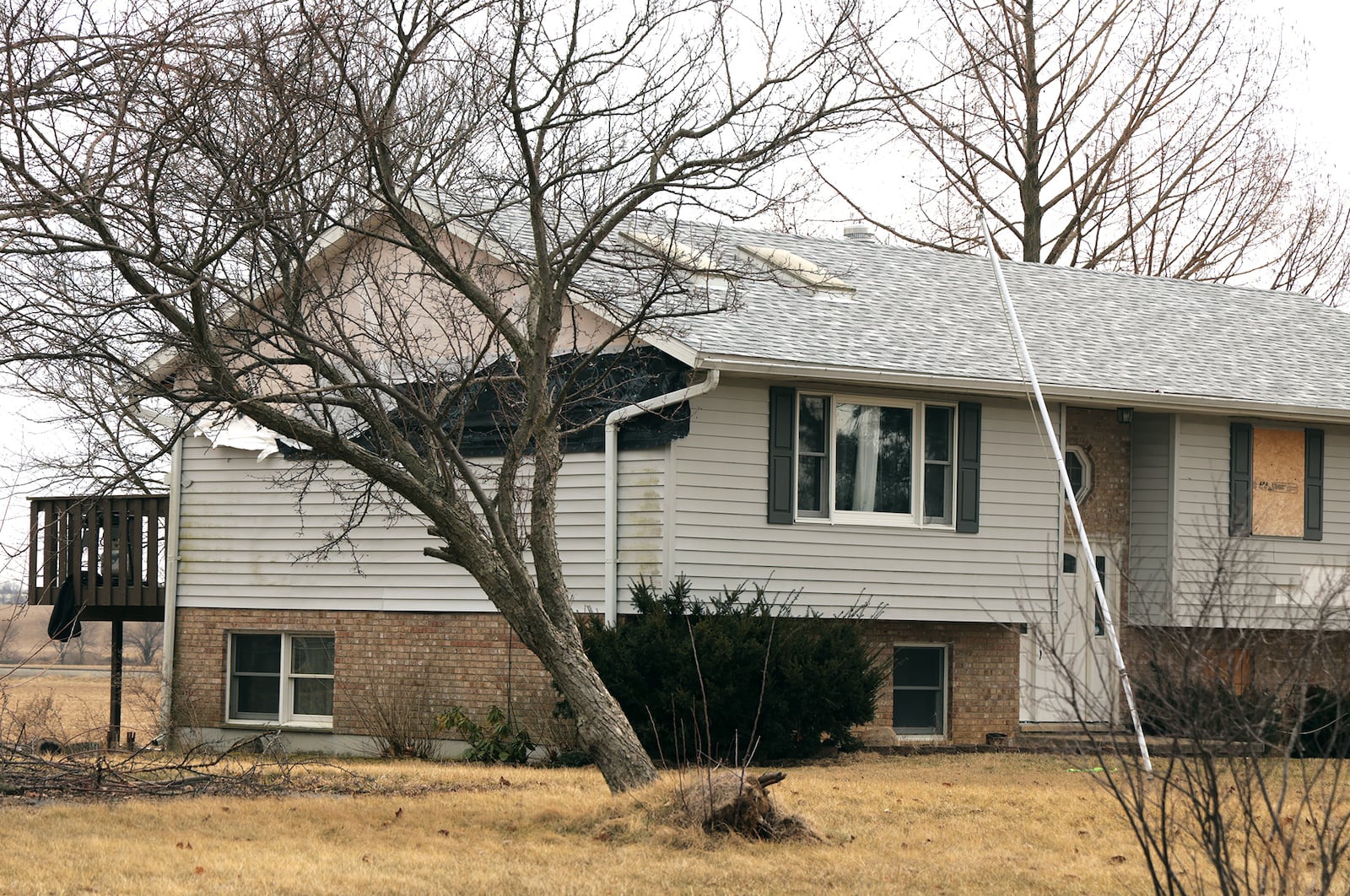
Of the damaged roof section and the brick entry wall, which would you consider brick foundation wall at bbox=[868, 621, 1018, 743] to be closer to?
the damaged roof section

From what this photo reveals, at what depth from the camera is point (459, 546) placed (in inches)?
448

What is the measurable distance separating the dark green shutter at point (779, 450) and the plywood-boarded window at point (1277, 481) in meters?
6.02

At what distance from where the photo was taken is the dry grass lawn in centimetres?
873

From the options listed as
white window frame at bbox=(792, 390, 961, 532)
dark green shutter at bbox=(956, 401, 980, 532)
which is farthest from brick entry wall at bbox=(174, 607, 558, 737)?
dark green shutter at bbox=(956, 401, 980, 532)

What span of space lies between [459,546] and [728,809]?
2.81 m

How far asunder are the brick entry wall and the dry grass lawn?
4.08m

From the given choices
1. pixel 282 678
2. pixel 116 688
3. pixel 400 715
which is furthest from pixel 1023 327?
pixel 116 688

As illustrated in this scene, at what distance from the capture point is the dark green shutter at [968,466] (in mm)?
17078

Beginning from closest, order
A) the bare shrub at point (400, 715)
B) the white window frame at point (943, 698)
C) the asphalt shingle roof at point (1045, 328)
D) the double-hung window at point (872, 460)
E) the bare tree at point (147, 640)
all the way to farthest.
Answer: the double-hung window at point (872, 460), the asphalt shingle roof at point (1045, 328), the bare shrub at point (400, 715), the white window frame at point (943, 698), the bare tree at point (147, 640)

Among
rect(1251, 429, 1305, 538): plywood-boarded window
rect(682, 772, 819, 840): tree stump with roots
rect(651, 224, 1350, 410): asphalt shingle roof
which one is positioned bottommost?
rect(682, 772, 819, 840): tree stump with roots

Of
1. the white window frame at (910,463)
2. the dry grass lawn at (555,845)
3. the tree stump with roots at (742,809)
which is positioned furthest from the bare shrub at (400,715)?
the tree stump with roots at (742,809)

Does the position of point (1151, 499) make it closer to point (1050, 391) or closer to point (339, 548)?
point (1050, 391)

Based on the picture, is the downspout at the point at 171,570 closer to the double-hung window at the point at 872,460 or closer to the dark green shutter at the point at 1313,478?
the double-hung window at the point at 872,460

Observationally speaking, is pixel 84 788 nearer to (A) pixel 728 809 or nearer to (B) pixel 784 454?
(A) pixel 728 809
